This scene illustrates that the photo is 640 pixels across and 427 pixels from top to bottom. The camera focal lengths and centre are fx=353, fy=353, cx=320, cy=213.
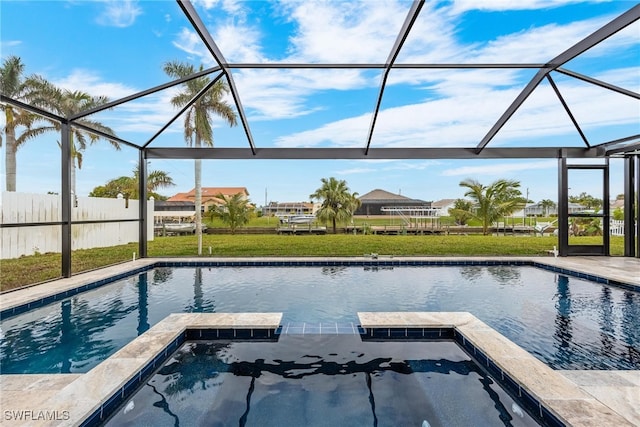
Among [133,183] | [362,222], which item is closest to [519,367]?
[362,222]

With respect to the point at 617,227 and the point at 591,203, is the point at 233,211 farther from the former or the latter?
the point at 617,227

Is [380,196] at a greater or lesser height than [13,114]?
lesser

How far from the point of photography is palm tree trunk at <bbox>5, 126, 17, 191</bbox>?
12.9 m

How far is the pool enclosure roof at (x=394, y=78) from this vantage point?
19.8ft

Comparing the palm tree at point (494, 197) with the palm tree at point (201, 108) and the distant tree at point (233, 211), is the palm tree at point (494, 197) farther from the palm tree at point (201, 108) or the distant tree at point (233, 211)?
the palm tree at point (201, 108)

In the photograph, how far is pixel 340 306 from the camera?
5801mm

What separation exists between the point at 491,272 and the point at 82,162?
17.5 metres

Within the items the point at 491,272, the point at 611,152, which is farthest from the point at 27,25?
the point at 611,152

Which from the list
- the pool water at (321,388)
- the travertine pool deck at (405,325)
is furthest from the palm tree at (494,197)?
the pool water at (321,388)

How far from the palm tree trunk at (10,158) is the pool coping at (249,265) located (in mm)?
7457

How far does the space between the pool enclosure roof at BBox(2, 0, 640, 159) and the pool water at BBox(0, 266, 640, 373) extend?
3244 millimetres

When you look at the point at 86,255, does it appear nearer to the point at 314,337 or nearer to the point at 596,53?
the point at 314,337

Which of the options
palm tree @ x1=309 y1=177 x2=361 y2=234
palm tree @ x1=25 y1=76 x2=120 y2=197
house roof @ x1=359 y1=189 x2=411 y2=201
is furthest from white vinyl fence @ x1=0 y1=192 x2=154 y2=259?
house roof @ x1=359 y1=189 x2=411 y2=201

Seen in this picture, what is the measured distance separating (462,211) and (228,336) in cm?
1653
